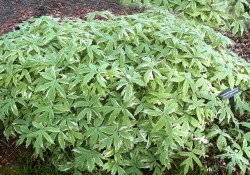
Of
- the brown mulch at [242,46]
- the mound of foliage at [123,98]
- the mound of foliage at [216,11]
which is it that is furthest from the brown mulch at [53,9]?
the mound of foliage at [123,98]

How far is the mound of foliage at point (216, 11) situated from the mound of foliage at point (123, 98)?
2.63 ft

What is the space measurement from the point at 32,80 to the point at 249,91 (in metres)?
1.92

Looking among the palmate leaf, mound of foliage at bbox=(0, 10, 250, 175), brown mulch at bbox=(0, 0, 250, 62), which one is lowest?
brown mulch at bbox=(0, 0, 250, 62)

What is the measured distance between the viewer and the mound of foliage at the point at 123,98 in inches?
113

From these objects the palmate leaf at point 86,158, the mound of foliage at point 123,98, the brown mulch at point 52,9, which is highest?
the mound of foliage at point 123,98

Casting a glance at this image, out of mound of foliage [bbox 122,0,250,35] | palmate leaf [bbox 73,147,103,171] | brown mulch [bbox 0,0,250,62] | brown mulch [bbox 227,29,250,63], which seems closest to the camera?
palmate leaf [bbox 73,147,103,171]

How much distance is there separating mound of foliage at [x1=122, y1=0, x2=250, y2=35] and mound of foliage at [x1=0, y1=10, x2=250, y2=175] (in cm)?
80

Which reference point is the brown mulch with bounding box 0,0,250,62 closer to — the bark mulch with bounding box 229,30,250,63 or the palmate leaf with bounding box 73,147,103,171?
the bark mulch with bounding box 229,30,250,63

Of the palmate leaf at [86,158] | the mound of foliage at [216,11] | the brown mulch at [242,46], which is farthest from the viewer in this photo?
the brown mulch at [242,46]

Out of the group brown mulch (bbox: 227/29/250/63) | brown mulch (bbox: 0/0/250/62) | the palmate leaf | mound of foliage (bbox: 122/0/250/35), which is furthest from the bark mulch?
the palmate leaf

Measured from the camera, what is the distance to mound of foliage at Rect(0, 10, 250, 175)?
9.45 ft

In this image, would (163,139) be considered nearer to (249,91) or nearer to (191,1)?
(249,91)

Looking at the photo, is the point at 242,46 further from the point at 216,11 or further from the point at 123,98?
the point at 123,98

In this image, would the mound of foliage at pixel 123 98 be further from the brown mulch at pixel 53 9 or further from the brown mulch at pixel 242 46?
the brown mulch at pixel 53 9
